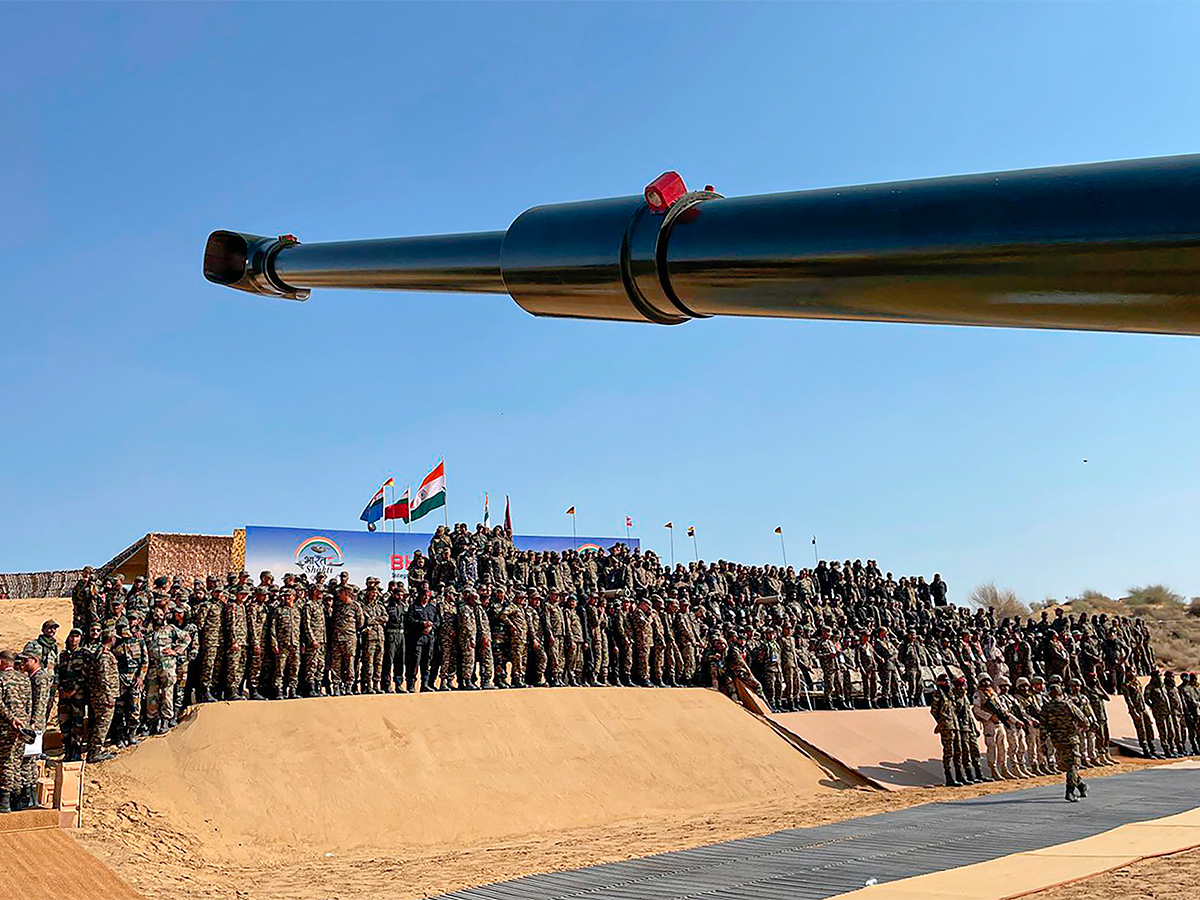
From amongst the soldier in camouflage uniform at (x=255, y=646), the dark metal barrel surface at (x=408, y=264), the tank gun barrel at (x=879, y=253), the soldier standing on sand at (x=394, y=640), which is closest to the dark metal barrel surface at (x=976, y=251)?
the tank gun barrel at (x=879, y=253)

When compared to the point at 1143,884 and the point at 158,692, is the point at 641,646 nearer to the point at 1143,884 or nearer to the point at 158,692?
the point at 158,692

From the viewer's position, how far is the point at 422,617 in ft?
51.4

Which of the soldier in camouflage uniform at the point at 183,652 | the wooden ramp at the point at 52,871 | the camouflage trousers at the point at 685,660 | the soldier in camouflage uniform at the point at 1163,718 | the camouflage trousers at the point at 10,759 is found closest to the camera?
the wooden ramp at the point at 52,871

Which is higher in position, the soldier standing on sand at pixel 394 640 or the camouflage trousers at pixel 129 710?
the soldier standing on sand at pixel 394 640

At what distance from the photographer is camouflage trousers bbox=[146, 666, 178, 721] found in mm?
12266

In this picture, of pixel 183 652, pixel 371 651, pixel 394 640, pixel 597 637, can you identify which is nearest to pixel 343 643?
pixel 371 651

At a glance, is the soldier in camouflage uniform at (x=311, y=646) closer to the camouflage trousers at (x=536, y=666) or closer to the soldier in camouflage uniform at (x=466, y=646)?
the soldier in camouflage uniform at (x=466, y=646)

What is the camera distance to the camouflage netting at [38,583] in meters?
33.2

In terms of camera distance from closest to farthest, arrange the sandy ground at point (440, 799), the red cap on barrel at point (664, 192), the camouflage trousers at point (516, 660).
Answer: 1. the red cap on barrel at point (664, 192)
2. the sandy ground at point (440, 799)
3. the camouflage trousers at point (516, 660)

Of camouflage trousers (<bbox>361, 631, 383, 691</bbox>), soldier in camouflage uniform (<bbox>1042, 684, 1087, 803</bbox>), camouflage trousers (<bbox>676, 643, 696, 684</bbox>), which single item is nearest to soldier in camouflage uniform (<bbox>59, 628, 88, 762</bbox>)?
camouflage trousers (<bbox>361, 631, 383, 691</bbox>)

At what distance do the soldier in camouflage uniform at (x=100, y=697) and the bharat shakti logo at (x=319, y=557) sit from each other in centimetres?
1491

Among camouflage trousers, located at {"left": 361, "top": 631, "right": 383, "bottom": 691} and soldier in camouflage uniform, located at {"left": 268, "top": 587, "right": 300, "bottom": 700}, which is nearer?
soldier in camouflage uniform, located at {"left": 268, "top": 587, "right": 300, "bottom": 700}

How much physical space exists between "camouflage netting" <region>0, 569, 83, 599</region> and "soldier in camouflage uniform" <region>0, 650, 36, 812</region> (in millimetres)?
25548

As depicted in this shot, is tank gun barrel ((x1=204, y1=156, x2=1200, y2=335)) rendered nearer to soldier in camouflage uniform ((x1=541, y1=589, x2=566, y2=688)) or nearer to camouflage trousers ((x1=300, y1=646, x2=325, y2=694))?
camouflage trousers ((x1=300, y1=646, x2=325, y2=694))
